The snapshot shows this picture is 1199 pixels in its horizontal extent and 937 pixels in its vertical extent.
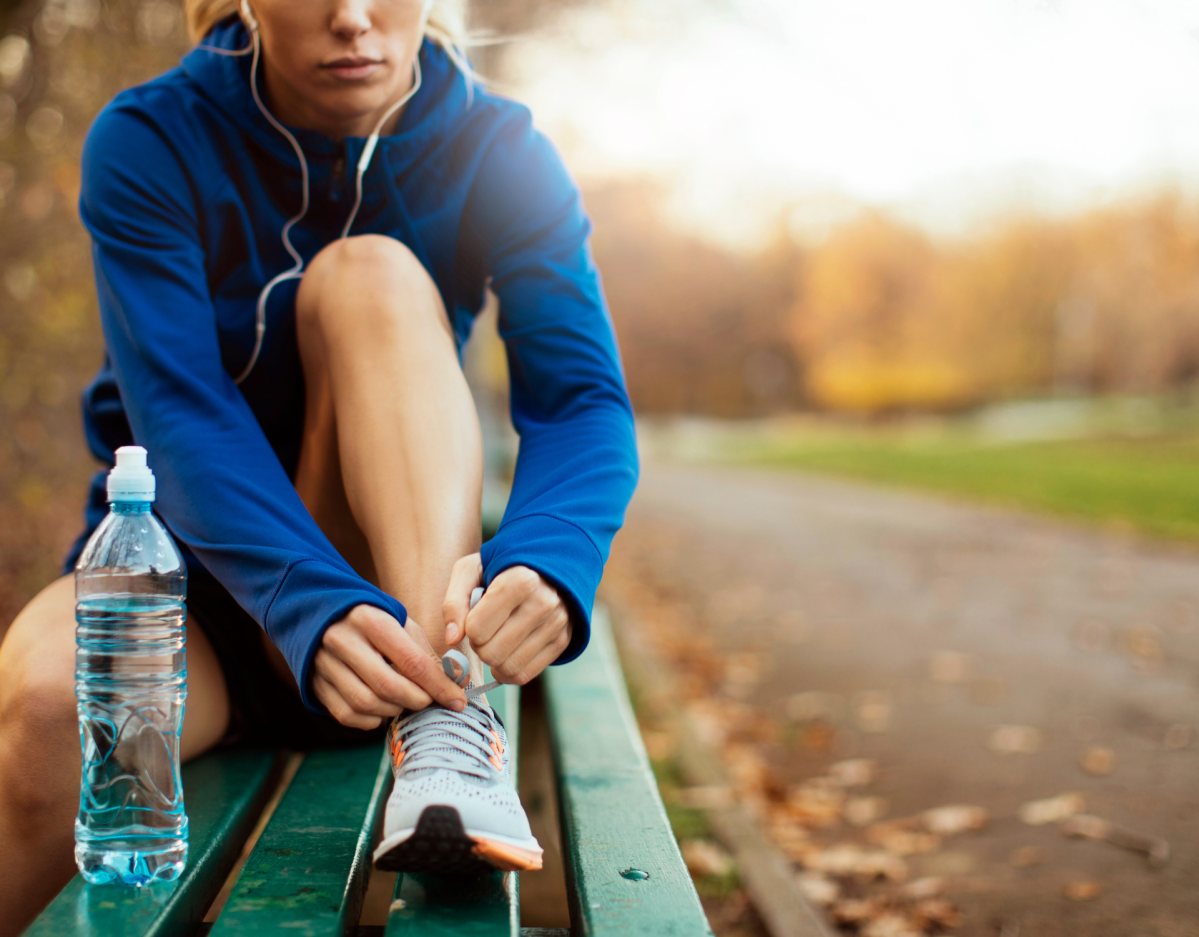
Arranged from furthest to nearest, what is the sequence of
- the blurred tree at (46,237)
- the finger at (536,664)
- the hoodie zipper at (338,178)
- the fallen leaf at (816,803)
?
the blurred tree at (46,237), the fallen leaf at (816,803), the hoodie zipper at (338,178), the finger at (536,664)

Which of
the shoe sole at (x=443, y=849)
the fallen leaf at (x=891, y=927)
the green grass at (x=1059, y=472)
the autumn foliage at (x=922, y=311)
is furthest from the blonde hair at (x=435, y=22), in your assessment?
the autumn foliage at (x=922, y=311)

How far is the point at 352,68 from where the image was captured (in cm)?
181

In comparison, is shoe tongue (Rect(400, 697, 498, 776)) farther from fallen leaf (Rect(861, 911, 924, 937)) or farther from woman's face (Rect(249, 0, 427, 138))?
fallen leaf (Rect(861, 911, 924, 937))

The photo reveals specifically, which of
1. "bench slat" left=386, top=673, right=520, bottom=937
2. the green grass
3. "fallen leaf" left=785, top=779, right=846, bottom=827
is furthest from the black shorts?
the green grass

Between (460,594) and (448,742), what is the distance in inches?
7.7

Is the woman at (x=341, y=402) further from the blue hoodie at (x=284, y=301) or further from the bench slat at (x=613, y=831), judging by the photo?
the bench slat at (x=613, y=831)

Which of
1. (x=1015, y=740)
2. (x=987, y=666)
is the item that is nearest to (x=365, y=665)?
(x=1015, y=740)

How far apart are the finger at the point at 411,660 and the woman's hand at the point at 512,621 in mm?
53

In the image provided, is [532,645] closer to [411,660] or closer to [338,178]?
[411,660]

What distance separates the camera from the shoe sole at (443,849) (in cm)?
123

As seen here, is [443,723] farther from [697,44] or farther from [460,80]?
[697,44]

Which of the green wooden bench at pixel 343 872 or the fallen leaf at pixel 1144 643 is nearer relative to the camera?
the green wooden bench at pixel 343 872

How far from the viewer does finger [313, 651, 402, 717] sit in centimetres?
139

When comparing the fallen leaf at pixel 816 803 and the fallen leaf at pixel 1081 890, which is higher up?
the fallen leaf at pixel 1081 890
